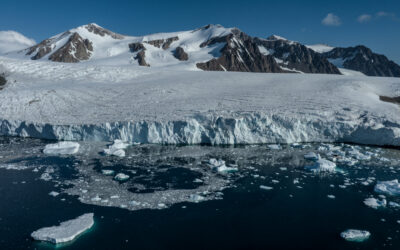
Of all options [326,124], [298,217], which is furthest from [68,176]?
[326,124]

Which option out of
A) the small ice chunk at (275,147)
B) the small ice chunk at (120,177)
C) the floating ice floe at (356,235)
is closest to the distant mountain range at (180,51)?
the small ice chunk at (275,147)

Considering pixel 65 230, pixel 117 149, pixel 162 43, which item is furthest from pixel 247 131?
pixel 162 43

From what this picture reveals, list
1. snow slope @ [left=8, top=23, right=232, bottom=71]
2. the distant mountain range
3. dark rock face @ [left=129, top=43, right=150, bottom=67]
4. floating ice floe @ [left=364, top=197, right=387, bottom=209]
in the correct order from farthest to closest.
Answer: the distant mountain range → snow slope @ [left=8, top=23, right=232, bottom=71] → dark rock face @ [left=129, top=43, right=150, bottom=67] → floating ice floe @ [left=364, top=197, right=387, bottom=209]

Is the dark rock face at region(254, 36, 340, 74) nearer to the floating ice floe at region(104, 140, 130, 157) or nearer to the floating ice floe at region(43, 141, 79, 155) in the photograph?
the floating ice floe at region(104, 140, 130, 157)

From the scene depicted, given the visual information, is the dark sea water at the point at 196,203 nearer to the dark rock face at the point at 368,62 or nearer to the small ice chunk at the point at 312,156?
the small ice chunk at the point at 312,156

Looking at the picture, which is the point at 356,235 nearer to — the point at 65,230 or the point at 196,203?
the point at 196,203

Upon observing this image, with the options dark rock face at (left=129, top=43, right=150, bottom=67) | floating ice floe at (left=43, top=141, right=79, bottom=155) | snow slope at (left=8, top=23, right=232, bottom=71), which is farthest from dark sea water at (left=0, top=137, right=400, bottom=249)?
dark rock face at (left=129, top=43, right=150, bottom=67)
